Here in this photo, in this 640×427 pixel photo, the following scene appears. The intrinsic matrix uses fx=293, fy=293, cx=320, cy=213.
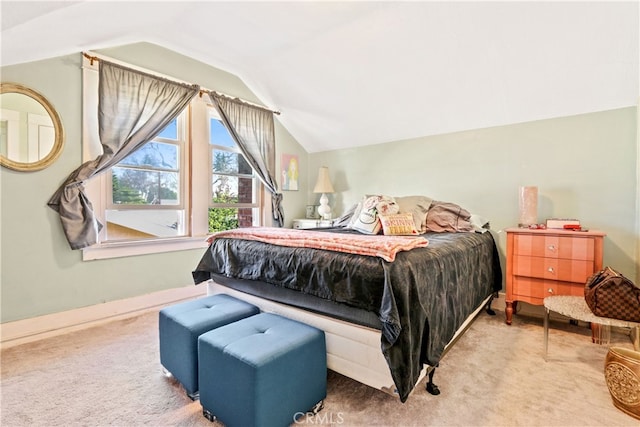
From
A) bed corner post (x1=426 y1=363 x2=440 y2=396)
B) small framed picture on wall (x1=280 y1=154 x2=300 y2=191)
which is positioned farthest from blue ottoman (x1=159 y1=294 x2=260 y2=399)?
small framed picture on wall (x1=280 y1=154 x2=300 y2=191)

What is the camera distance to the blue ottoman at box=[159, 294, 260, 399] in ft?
4.97

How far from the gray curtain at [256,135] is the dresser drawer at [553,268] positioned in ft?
9.10

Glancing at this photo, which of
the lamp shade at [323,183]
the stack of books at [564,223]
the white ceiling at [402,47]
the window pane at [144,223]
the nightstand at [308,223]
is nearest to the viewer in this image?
the white ceiling at [402,47]

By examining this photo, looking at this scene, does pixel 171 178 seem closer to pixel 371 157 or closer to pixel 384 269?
pixel 371 157

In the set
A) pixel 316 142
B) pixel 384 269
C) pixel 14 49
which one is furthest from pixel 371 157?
pixel 14 49

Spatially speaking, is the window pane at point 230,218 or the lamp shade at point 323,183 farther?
the lamp shade at point 323,183

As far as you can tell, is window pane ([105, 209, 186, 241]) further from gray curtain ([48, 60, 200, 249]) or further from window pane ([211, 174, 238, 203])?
window pane ([211, 174, 238, 203])

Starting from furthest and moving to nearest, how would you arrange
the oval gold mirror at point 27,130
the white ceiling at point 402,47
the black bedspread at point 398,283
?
1. the oval gold mirror at point 27,130
2. the white ceiling at point 402,47
3. the black bedspread at point 398,283

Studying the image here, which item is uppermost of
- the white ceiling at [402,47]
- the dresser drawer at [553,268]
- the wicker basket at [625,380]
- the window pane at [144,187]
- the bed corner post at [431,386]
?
the white ceiling at [402,47]

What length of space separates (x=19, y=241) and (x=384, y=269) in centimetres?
273

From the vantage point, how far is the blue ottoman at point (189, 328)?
4.97 feet

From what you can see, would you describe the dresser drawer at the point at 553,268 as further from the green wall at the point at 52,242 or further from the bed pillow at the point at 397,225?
the green wall at the point at 52,242

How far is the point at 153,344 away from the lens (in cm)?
→ 216

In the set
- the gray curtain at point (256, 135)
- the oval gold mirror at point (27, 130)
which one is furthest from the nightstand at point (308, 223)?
the oval gold mirror at point (27, 130)
